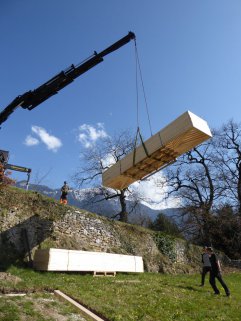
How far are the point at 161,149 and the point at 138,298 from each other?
4.88 metres

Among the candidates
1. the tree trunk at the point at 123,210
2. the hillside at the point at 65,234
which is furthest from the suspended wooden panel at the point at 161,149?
the tree trunk at the point at 123,210

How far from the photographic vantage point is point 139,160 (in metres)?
10.5

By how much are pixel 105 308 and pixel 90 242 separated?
29.2 feet

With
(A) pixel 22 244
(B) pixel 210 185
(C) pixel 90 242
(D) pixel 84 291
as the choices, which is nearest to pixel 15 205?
A: (A) pixel 22 244

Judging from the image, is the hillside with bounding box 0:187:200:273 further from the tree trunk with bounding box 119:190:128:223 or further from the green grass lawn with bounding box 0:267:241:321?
the tree trunk with bounding box 119:190:128:223

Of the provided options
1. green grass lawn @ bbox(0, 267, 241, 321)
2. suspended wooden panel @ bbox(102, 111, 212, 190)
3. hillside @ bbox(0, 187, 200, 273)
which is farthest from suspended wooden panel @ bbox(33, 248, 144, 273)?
suspended wooden panel @ bbox(102, 111, 212, 190)

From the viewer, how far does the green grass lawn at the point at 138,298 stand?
8953mm

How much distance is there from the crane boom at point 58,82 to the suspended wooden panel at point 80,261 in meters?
6.38

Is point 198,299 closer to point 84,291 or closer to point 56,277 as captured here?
point 84,291

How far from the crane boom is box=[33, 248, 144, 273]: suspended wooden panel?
6.38 metres

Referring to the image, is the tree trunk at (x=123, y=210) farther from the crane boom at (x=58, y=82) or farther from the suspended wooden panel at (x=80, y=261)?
the crane boom at (x=58, y=82)

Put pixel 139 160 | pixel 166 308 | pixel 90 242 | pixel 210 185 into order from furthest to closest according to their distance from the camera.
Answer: pixel 210 185, pixel 90 242, pixel 139 160, pixel 166 308

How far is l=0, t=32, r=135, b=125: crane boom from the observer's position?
14172mm

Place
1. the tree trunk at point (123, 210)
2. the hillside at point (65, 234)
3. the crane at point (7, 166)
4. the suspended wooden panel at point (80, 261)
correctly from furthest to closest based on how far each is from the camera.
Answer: the tree trunk at point (123, 210) → the crane at point (7, 166) → the hillside at point (65, 234) → the suspended wooden panel at point (80, 261)
